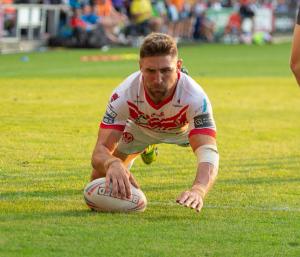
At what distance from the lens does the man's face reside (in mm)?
8062

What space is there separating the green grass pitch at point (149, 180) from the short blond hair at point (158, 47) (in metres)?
1.26

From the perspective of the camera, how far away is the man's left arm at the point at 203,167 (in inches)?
312

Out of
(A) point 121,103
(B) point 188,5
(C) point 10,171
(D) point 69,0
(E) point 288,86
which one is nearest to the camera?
(A) point 121,103

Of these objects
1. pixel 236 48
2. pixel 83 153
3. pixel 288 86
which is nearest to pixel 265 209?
pixel 83 153

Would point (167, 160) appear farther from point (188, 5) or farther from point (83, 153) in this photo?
point (188, 5)

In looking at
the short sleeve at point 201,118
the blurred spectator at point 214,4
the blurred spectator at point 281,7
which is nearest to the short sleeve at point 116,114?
the short sleeve at point 201,118

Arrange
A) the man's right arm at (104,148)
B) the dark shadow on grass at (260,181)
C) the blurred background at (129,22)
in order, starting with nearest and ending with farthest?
the man's right arm at (104,148)
the dark shadow on grass at (260,181)
the blurred background at (129,22)

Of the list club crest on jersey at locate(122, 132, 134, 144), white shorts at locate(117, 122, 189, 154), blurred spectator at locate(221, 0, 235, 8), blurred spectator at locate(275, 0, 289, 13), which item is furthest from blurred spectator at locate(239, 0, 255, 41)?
club crest on jersey at locate(122, 132, 134, 144)

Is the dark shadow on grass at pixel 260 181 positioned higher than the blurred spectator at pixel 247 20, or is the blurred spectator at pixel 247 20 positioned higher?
the dark shadow on grass at pixel 260 181

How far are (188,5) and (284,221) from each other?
33.9 metres

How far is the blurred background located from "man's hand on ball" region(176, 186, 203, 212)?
22.0 metres

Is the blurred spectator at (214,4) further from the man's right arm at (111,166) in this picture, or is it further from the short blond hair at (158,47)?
the short blond hair at (158,47)

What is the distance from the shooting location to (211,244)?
7152 millimetres

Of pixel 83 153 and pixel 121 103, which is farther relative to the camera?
pixel 83 153
